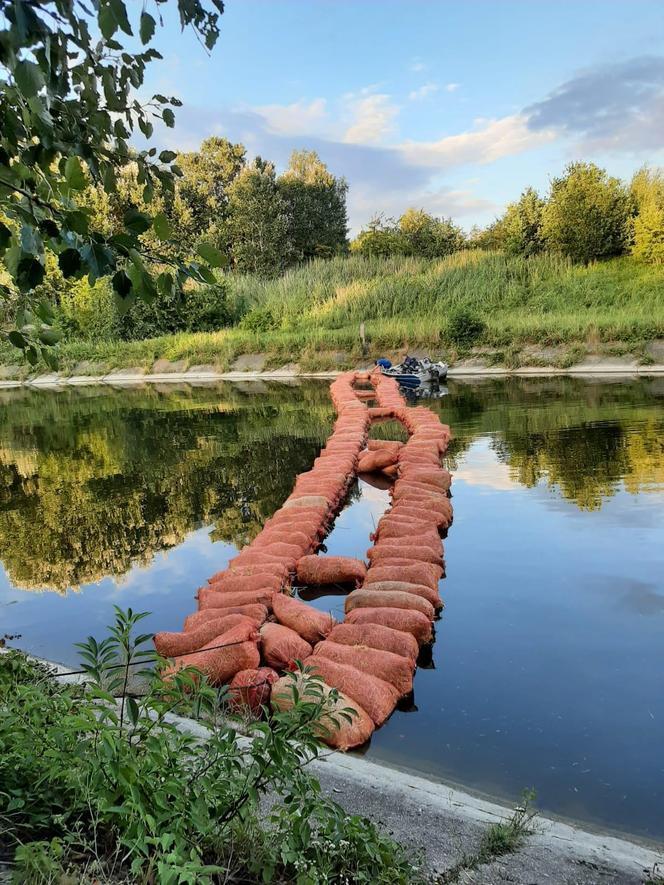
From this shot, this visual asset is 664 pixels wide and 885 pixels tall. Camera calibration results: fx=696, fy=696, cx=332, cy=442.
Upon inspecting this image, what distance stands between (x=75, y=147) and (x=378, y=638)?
170 inches

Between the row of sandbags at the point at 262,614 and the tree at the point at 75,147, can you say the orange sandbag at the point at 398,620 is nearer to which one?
the row of sandbags at the point at 262,614

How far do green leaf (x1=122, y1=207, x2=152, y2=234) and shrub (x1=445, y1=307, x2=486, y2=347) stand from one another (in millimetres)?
26549

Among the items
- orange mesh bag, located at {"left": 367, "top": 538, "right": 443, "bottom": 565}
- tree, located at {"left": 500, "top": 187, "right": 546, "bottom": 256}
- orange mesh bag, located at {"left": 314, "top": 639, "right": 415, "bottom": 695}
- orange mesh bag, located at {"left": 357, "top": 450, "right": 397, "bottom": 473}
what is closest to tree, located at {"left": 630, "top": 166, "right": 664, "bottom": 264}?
tree, located at {"left": 500, "top": 187, "right": 546, "bottom": 256}

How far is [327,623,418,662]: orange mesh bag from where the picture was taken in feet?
17.2

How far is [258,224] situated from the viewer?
162 feet

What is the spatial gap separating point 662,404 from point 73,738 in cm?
1611

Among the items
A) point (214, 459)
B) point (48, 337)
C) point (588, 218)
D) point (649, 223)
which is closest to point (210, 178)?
point (588, 218)

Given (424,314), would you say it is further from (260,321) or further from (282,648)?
(282,648)

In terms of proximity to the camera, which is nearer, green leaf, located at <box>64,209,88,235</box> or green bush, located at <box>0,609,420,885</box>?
green leaf, located at <box>64,209,88,235</box>

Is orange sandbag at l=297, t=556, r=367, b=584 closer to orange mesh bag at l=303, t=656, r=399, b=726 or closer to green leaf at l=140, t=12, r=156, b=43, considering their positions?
orange mesh bag at l=303, t=656, r=399, b=726

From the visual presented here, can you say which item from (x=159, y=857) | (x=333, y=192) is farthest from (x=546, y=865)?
(x=333, y=192)

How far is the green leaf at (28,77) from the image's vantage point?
1.36 meters

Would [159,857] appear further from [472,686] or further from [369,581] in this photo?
[369,581]

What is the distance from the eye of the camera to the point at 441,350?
28000 mm
